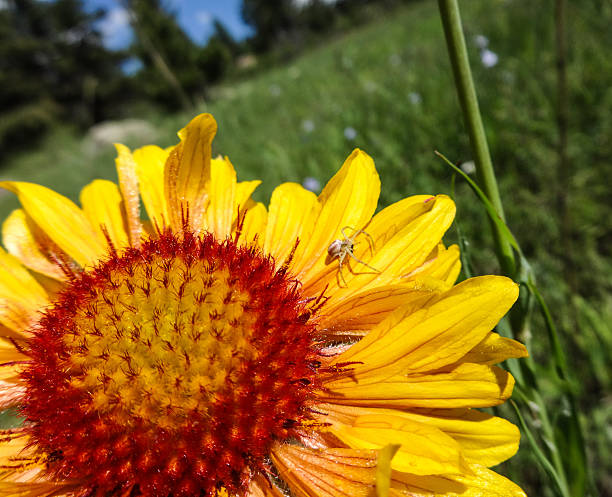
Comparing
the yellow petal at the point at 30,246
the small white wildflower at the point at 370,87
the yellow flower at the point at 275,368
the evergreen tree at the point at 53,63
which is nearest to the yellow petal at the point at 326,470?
the yellow flower at the point at 275,368

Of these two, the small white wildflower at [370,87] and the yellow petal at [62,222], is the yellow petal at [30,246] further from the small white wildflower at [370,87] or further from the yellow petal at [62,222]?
the small white wildflower at [370,87]

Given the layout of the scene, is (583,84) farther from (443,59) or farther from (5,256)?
(5,256)

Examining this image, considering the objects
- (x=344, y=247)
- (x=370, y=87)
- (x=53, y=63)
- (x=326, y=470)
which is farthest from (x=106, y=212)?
(x=53, y=63)

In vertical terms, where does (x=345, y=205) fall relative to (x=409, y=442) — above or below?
above

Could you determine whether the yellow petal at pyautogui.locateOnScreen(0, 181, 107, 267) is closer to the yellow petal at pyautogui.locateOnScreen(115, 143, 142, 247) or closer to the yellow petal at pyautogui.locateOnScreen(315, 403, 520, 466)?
the yellow petal at pyautogui.locateOnScreen(115, 143, 142, 247)

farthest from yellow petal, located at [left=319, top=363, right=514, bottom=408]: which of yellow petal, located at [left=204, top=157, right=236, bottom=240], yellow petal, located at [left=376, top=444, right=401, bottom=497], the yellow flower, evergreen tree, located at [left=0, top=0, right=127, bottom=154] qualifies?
evergreen tree, located at [left=0, top=0, right=127, bottom=154]

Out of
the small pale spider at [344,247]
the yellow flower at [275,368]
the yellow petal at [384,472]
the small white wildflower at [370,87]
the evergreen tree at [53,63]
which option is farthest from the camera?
the evergreen tree at [53,63]

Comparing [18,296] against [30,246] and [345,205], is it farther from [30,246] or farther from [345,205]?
[345,205]
